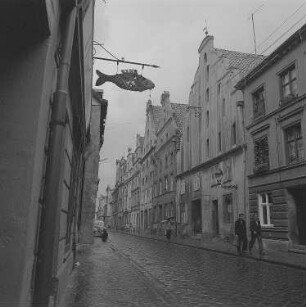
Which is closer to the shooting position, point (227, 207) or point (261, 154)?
point (261, 154)

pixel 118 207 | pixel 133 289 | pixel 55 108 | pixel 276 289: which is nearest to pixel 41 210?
pixel 55 108

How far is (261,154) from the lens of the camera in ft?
74.9

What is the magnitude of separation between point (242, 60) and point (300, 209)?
14086 mm

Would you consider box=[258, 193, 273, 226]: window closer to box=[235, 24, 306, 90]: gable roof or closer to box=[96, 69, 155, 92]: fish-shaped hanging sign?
box=[235, 24, 306, 90]: gable roof

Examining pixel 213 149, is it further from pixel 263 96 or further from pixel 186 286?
pixel 186 286

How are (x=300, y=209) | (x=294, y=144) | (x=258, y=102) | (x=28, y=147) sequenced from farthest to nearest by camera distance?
(x=258, y=102) → (x=294, y=144) → (x=300, y=209) → (x=28, y=147)

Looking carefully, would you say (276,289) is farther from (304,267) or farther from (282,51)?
(282,51)

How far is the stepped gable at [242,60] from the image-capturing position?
28102mm

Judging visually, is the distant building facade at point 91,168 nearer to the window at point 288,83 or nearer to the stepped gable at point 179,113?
the window at point 288,83

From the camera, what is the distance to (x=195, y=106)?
114 ft

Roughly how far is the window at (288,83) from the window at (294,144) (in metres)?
1.69

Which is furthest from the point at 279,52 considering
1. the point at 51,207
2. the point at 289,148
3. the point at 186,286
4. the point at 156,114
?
the point at 156,114

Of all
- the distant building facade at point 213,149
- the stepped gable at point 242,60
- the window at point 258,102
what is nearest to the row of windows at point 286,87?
the window at point 258,102

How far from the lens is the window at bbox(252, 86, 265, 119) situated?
76.3 feet
